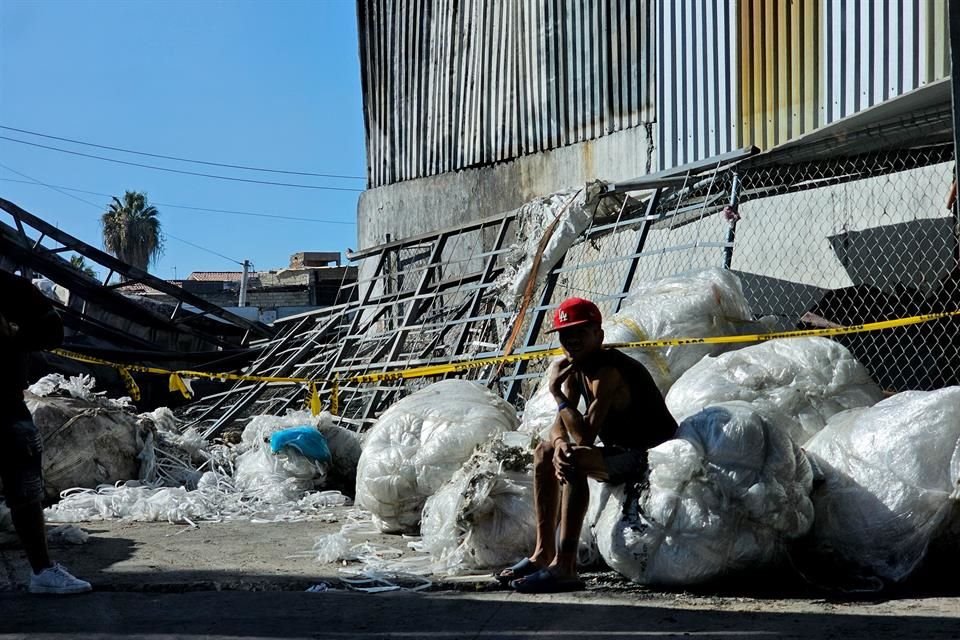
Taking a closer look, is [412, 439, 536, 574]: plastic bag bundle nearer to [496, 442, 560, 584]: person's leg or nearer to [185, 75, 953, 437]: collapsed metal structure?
[496, 442, 560, 584]: person's leg

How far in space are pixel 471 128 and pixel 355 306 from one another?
281cm

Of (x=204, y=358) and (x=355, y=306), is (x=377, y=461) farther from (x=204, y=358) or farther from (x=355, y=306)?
(x=204, y=358)

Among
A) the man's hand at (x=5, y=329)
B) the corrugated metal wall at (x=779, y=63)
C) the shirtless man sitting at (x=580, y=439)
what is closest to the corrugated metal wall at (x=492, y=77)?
the corrugated metal wall at (x=779, y=63)

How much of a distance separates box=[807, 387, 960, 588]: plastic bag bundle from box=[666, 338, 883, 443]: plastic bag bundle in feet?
1.87

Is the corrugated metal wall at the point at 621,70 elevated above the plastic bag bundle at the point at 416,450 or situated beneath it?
elevated above

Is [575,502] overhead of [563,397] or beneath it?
beneath

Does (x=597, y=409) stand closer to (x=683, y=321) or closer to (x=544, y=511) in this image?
(x=544, y=511)

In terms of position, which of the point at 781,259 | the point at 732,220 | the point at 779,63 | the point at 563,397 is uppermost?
the point at 779,63

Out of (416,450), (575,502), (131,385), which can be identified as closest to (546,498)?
(575,502)

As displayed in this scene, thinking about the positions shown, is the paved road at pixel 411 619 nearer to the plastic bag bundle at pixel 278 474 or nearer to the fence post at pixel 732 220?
the plastic bag bundle at pixel 278 474

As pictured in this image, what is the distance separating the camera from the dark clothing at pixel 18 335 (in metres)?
5.30

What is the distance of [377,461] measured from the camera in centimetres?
701

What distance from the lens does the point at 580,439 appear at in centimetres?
505

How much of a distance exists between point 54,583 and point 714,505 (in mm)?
3088
